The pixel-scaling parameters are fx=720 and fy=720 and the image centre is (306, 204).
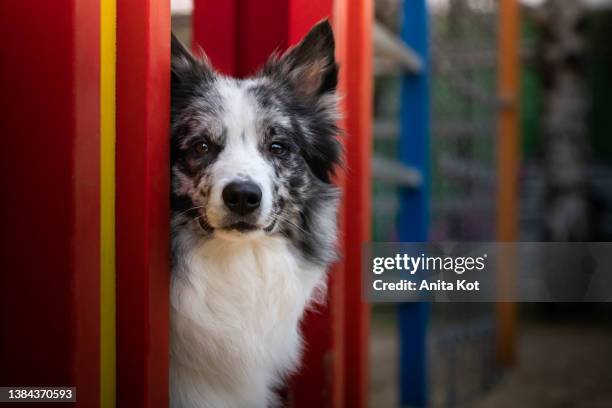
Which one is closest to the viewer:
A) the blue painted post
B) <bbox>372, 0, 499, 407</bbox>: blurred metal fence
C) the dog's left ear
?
the dog's left ear

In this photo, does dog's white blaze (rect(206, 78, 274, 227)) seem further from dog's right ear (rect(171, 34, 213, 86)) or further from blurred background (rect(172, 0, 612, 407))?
blurred background (rect(172, 0, 612, 407))

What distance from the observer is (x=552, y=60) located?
6.44 meters

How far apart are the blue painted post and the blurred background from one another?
44 millimetres

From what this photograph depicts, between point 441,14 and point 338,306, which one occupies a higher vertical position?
point 441,14

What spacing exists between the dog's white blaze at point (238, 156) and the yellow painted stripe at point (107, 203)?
19 centimetres

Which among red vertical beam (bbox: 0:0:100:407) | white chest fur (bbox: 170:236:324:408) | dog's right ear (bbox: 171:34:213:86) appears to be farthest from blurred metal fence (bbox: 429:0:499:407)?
red vertical beam (bbox: 0:0:100:407)

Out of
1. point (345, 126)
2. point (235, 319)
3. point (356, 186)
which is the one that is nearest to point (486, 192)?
point (356, 186)

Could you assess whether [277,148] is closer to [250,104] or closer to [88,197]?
[250,104]

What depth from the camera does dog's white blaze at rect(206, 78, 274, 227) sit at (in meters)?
1.38

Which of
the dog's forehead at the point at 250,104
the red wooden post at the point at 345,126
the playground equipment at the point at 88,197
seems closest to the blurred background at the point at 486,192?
the red wooden post at the point at 345,126

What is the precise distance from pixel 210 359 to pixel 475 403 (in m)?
2.41

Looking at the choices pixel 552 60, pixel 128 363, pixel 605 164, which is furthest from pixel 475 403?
pixel 605 164

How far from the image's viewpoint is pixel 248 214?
1395mm

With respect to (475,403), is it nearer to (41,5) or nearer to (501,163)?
(501,163)
